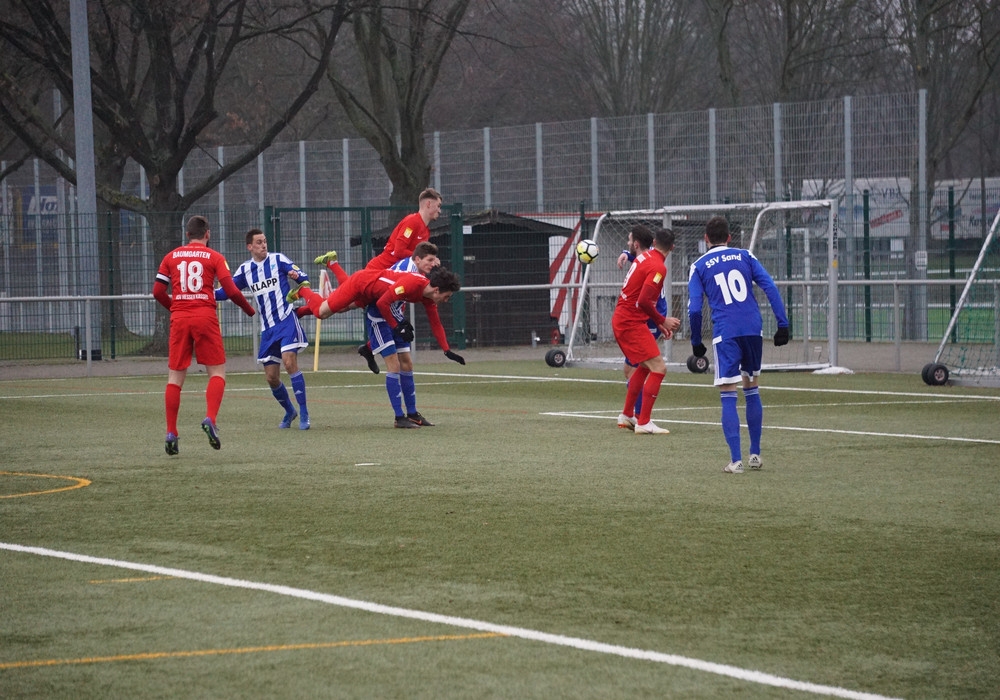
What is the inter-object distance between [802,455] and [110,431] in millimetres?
6752

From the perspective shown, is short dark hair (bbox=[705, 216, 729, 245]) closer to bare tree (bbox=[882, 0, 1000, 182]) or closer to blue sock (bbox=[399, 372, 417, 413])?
blue sock (bbox=[399, 372, 417, 413])

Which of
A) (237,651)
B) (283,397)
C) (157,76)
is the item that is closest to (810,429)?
(283,397)

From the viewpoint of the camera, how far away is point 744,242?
79.4ft

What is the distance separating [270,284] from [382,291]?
57.9 inches

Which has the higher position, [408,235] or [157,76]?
[157,76]

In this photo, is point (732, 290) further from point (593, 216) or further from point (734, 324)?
point (593, 216)

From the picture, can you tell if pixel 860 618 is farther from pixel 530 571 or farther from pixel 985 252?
pixel 985 252

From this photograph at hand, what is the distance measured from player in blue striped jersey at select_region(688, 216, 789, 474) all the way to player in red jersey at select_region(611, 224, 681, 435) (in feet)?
6.20

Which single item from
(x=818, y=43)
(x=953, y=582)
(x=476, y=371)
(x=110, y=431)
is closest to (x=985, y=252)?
(x=476, y=371)

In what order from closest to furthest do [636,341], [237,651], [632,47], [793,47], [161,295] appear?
[237,651]
[161,295]
[636,341]
[793,47]
[632,47]

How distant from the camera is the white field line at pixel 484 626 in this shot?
188 inches

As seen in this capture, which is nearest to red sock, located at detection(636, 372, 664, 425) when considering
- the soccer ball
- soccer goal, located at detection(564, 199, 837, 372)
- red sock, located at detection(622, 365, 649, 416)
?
red sock, located at detection(622, 365, 649, 416)

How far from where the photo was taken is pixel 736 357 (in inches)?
395

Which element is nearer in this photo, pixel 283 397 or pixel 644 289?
pixel 644 289
